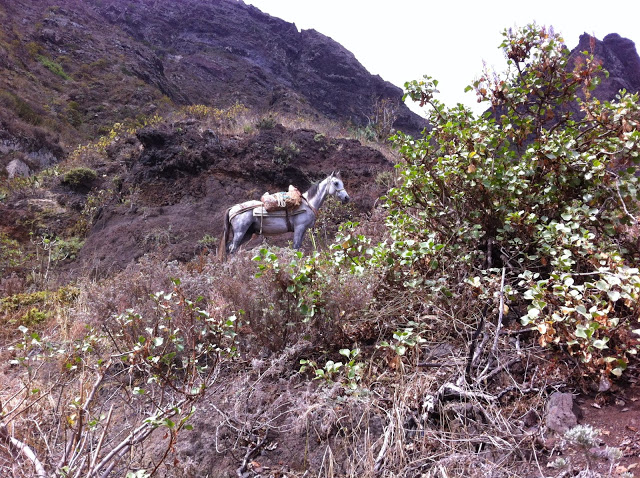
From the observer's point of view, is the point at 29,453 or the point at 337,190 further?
the point at 337,190

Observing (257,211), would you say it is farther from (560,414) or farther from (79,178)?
(79,178)

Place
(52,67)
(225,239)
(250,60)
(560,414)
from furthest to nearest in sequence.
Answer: (250,60) → (52,67) → (225,239) → (560,414)

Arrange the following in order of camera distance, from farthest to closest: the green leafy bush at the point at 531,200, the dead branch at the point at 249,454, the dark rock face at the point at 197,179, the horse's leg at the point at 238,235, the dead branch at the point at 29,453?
1. the dark rock face at the point at 197,179
2. the horse's leg at the point at 238,235
3. the green leafy bush at the point at 531,200
4. the dead branch at the point at 249,454
5. the dead branch at the point at 29,453

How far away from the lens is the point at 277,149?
39.2ft

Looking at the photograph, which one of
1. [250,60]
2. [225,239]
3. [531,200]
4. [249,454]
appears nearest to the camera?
[249,454]

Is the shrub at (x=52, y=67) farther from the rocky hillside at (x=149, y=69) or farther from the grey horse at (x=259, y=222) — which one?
the grey horse at (x=259, y=222)

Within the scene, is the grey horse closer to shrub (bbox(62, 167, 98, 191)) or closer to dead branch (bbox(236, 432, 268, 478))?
dead branch (bbox(236, 432, 268, 478))

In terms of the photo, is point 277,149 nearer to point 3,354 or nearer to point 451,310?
point 3,354

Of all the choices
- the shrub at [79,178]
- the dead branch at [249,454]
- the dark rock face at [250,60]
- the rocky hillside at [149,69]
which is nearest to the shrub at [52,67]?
the rocky hillside at [149,69]

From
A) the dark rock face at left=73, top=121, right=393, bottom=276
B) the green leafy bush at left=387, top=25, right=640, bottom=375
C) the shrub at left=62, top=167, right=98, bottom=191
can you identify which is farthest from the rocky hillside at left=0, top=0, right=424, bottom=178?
the green leafy bush at left=387, top=25, right=640, bottom=375

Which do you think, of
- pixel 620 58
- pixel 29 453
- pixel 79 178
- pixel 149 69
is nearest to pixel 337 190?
pixel 29 453

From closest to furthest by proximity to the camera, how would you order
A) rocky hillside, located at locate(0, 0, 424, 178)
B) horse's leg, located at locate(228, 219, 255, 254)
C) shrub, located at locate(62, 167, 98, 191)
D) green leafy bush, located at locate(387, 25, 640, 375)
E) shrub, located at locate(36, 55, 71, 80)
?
green leafy bush, located at locate(387, 25, 640, 375) → horse's leg, located at locate(228, 219, 255, 254) → shrub, located at locate(62, 167, 98, 191) → rocky hillside, located at locate(0, 0, 424, 178) → shrub, located at locate(36, 55, 71, 80)

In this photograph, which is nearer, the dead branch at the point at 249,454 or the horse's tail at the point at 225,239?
the dead branch at the point at 249,454

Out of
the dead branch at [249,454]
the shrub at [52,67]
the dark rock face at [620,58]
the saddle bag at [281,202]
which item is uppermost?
the dark rock face at [620,58]
